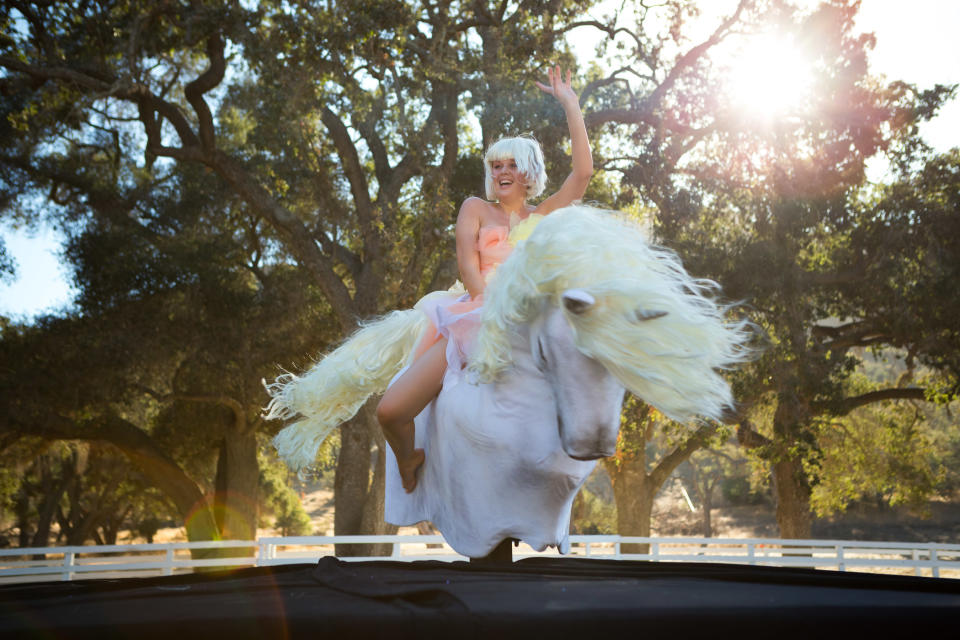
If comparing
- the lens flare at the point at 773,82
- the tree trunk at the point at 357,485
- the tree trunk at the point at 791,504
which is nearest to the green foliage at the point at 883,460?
the tree trunk at the point at 791,504

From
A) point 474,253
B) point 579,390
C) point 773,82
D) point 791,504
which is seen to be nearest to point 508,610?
point 579,390

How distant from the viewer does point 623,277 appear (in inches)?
79.8

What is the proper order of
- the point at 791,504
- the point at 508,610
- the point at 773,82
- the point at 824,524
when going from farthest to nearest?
1. the point at 824,524
2. the point at 791,504
3. the point at 773,82
4. the point at 508,610

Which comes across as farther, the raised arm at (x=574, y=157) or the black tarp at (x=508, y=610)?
the raised arm at (x=574, y=157)

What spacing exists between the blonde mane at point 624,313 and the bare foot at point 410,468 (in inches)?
23.2

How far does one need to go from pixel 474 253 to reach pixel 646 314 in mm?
986

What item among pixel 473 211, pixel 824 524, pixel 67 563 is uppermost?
pixel 473 211

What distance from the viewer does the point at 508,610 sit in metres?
1.48

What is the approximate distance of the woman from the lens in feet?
8.31

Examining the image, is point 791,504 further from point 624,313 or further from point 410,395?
point 624,313

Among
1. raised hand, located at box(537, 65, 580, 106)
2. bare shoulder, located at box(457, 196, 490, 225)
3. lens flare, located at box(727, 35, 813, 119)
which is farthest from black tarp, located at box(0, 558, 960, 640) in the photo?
lens flare, located at box(727, 35, 813, 119)

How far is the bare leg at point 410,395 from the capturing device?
8.29ft

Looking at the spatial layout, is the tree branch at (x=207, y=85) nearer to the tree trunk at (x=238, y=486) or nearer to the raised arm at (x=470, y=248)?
the tree trunk at (x=238, y=486)

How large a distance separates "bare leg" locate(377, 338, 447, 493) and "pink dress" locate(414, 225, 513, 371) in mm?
51
